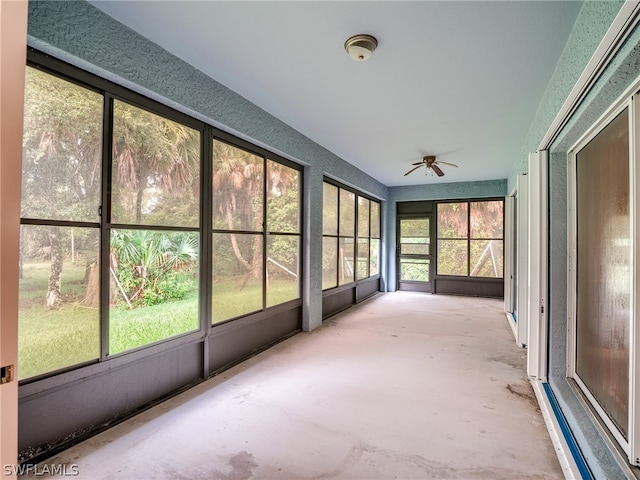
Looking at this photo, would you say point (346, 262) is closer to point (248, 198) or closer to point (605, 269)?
point (248, 198)

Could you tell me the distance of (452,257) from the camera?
A: 7941mm

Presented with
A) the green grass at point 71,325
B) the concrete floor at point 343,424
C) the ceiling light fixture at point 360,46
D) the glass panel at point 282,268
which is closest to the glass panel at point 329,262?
the glass panel at point 282,268

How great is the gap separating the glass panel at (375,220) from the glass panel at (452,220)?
1499mm

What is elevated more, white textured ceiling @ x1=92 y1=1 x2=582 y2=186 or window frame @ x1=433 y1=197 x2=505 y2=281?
white textured ceiling @ x1=92 y1=1 x2=582 y2=186

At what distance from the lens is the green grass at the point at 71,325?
1915 millimetres

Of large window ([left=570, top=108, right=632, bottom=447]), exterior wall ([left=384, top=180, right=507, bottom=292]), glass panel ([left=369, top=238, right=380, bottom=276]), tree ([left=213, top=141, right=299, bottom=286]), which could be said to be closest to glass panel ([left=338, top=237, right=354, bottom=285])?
glass panel ([left=369, top=238, right=380, bottom=276])

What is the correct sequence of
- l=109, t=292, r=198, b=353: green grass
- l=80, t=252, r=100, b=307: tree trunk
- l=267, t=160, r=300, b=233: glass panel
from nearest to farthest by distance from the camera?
l=80, t=252, r=100, b=307: tree trunk
l=109, t=292, r=198, b=353: green grass
l=267, t=160, r=300, b=233: glass panel

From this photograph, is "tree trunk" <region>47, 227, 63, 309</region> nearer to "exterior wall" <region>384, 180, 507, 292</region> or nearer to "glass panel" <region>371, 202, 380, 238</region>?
"glass panel" <region>371, 202, 380, 238</region>

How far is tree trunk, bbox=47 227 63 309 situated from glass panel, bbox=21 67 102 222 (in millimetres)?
122

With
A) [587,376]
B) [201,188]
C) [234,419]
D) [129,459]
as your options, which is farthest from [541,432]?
[201,188]

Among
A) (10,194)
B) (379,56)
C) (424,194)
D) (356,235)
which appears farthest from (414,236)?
(10,194)

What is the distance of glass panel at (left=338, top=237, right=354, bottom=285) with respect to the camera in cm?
607

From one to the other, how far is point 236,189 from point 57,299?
186 cm

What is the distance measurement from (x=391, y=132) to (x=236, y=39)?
245 centimetres
